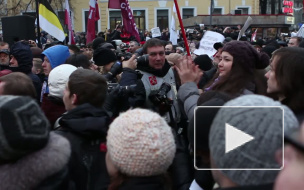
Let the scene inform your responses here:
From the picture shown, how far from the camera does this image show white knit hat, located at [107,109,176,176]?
77.0 inches

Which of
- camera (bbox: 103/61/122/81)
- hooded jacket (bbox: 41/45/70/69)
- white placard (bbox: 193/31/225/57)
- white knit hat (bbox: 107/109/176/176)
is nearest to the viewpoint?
white knit hat (bbox: 107/109/176/176)

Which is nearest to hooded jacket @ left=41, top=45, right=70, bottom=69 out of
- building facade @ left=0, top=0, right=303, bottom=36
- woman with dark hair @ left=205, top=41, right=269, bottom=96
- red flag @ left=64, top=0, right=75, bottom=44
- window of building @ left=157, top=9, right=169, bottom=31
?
woman with dark hair @ left=205, top=41, right=269, bottom=96

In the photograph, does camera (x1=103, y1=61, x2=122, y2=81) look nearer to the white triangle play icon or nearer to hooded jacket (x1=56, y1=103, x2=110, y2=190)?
hooded jacket (x1=56, y1=103, x2=110, y2=190)

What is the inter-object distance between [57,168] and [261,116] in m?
1.00

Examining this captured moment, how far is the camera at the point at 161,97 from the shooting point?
12.3 feet

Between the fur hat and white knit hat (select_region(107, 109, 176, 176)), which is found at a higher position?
the fur hat

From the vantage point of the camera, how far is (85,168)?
8.13 ft

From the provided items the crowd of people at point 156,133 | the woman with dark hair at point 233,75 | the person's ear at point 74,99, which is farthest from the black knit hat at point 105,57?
the person's ear at point 74,99

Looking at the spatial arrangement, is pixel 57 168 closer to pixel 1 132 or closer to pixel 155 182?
pixel 1 132

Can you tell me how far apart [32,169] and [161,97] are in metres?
1.98

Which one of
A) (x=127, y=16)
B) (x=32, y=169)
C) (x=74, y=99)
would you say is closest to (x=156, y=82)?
(x=74, y=99)

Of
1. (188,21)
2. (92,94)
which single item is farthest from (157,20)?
(92,94)

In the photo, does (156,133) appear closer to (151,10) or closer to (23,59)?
(23,59)

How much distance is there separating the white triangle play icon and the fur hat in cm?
185
